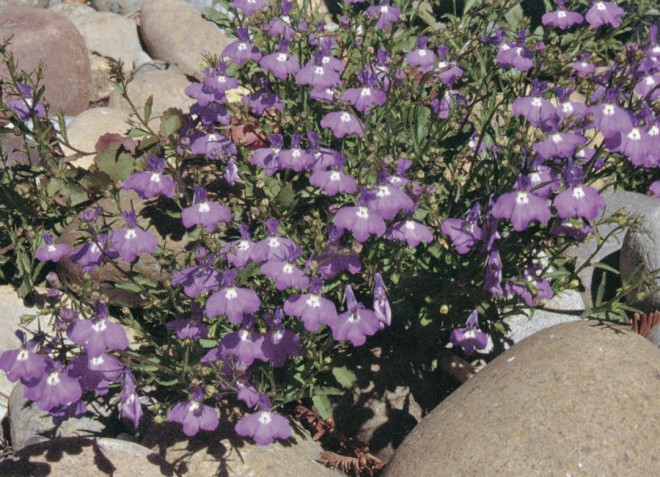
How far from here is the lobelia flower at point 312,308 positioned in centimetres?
309

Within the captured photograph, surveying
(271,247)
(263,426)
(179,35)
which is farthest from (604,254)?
(179,35)

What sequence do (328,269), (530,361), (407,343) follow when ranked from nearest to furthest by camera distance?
1. (328,269)
2. (530,361)
3. (407,343)

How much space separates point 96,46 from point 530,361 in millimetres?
5770

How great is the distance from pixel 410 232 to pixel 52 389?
1.56m

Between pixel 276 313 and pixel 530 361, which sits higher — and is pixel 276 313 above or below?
above

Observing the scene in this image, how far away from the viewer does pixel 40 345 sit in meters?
2.98

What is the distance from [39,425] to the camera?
394cm

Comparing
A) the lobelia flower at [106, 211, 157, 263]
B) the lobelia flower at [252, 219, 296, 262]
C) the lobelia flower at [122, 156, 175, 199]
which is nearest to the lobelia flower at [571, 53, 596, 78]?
the lobelia flower at [252, 219, 296, 262]

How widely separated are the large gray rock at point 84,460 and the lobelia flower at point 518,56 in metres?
2.53

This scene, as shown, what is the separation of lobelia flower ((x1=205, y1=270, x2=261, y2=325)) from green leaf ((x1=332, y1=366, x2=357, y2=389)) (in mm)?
849

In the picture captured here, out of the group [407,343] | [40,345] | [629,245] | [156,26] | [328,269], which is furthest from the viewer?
[156,26]

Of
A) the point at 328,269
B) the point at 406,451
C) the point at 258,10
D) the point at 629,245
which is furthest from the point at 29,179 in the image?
the point at 629,245

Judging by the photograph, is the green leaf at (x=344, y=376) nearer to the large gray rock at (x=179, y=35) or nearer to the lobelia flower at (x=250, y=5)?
the lobelia flower at (x=250, y=5)

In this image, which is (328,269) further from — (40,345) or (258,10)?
(258,10)
